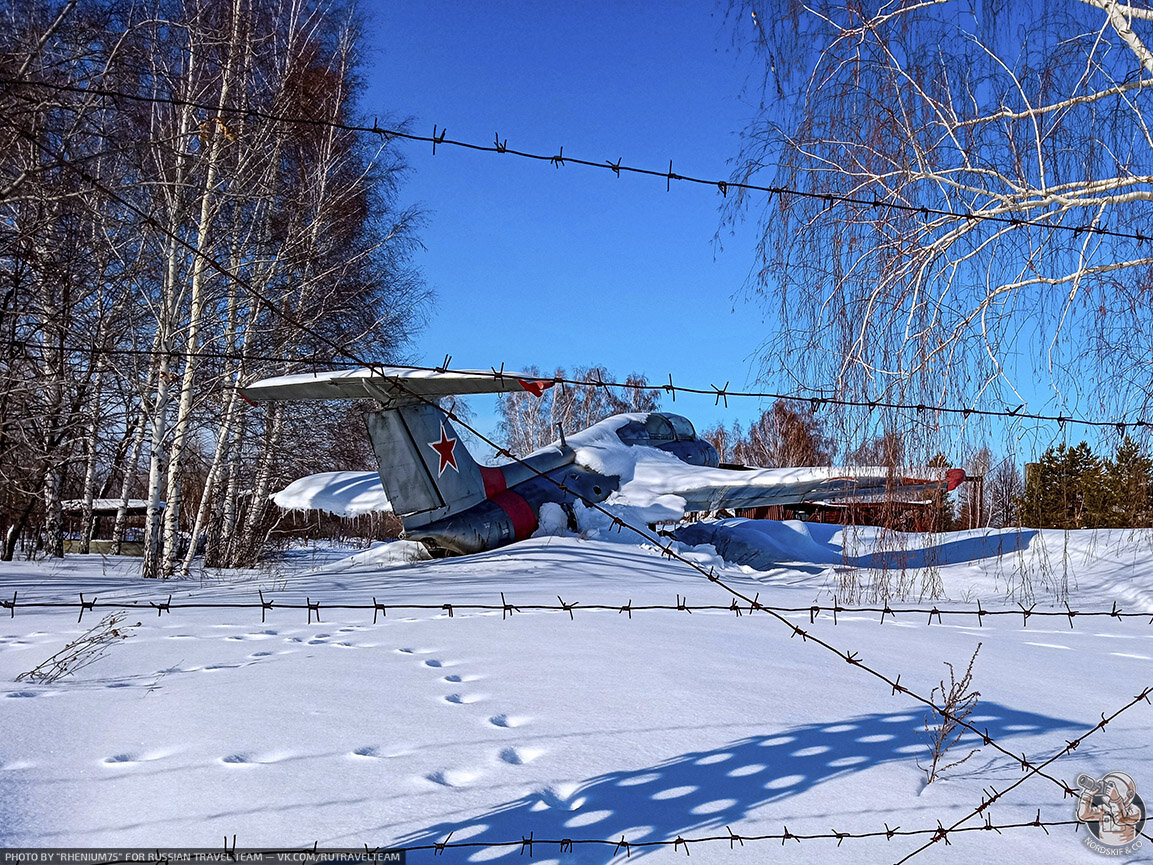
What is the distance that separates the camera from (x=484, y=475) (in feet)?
44.0

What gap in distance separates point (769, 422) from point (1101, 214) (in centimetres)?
3943

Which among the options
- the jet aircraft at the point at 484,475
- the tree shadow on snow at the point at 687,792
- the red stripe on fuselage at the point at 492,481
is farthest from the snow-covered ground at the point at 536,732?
the red stripe on fuselage at the point at 492,481

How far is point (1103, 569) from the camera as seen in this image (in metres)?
9.96

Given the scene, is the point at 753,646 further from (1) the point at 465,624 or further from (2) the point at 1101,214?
(2) the point at 1101,214

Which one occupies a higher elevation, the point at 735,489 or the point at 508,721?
the point at 735,489

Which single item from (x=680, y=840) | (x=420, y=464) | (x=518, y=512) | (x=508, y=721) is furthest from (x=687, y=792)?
(x=518, y=512)

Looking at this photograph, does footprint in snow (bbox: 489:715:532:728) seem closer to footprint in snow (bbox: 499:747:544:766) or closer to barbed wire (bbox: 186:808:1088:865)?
footprint in snow (bbox: 499:747:544:766)

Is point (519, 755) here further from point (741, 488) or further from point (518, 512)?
point (741, 488)

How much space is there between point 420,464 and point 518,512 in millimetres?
2405

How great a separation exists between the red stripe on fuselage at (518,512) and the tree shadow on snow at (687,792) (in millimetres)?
9767

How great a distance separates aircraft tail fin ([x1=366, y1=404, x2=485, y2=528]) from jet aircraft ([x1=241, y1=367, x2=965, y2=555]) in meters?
0.02

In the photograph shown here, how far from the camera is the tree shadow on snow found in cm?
226

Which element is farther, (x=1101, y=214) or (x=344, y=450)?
(x=344, y=450)

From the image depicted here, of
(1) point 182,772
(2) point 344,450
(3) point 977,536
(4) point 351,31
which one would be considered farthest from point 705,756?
(2) point 344,450
